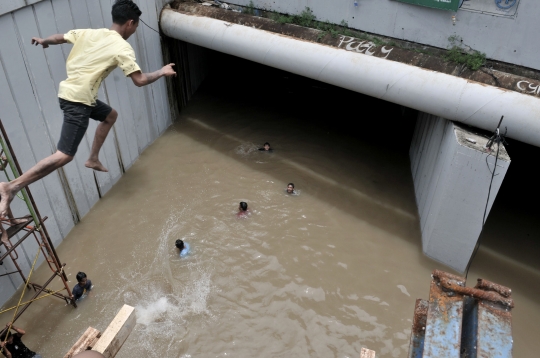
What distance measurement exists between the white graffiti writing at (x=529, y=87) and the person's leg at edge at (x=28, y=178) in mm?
5456

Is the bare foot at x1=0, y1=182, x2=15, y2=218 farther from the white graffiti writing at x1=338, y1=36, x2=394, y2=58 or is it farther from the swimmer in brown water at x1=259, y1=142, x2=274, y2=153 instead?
the swimmer in brown water at x1=259, y1=142, x2=274, y2=153

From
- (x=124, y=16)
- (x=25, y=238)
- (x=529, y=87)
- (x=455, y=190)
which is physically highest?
(x=124, y=16)

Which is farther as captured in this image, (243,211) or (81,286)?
(243,211)

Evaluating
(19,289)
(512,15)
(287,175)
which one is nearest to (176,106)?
(287,175)

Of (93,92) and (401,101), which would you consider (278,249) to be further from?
(93,92)

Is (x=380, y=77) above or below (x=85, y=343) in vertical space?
above

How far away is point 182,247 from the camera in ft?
20.7

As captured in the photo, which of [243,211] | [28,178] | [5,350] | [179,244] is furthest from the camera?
[243,211]

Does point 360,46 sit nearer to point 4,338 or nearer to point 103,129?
point 103,129

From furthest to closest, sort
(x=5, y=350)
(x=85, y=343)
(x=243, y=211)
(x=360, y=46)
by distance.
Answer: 1. (x=243, y=211)
2. (x=360, y=46)
3. (x=5, y=350)
4. (x=85, y=343)

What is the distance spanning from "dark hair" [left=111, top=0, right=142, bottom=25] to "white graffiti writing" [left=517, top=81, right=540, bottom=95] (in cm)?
475

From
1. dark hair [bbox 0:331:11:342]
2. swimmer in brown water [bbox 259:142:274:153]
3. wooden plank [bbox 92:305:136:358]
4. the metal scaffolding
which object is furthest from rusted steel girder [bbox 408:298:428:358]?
Answer: swimmer in brown water [bbox 259:142:274:153]

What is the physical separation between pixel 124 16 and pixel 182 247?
11.7ft

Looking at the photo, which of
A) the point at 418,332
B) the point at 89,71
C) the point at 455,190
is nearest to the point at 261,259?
the point at 455,190
